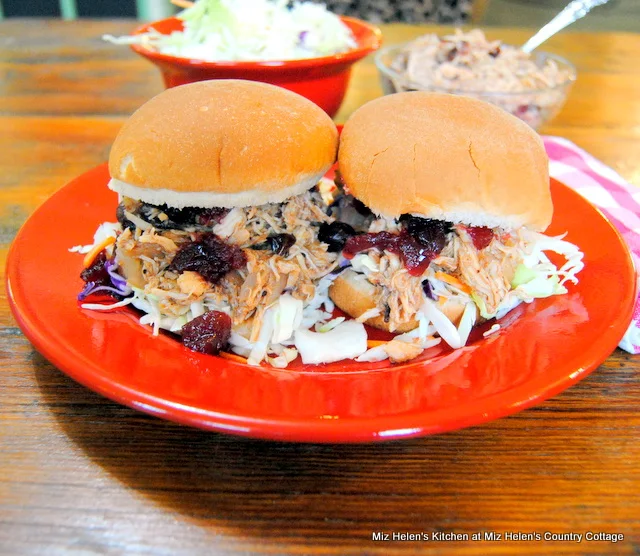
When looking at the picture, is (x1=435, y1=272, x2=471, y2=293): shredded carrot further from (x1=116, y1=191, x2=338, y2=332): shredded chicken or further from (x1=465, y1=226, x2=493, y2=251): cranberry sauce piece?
(x1=116, y1=191, x2=338, y2=332): shredded chicken

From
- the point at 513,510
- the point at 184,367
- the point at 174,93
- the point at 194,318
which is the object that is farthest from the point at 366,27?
the point at 513,510

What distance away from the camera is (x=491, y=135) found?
155 centimetres

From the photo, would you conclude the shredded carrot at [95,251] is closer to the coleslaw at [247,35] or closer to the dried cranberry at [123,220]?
the dried cranberry at [123,220]

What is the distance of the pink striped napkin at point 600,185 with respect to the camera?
6.68ft

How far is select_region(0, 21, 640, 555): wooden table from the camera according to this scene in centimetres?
107

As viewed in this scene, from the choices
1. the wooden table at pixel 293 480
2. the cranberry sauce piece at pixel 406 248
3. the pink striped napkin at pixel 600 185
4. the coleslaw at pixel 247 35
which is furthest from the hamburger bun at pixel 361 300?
the coleslaw at pixel 247 35

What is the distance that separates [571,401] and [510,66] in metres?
2.08

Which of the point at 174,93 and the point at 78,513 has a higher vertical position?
the point at 174,93

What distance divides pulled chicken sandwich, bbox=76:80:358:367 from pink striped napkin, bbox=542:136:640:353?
1028 millimetres

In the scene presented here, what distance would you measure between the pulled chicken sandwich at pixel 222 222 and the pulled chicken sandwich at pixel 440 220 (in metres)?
0.13

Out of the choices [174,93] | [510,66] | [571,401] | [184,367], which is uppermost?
[174,93]

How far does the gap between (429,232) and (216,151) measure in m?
0.63

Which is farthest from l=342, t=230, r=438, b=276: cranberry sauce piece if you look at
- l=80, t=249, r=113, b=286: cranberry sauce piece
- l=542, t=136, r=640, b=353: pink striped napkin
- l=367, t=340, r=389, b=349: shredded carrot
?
l=80, t=249, r=113, b=286: cranberry sauce piece

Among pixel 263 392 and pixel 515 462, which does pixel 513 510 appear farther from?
pixel 263 392
